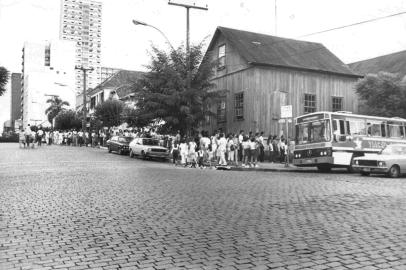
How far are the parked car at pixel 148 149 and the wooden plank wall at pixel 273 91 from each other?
18.0ft

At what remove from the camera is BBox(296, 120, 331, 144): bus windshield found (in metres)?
20.5

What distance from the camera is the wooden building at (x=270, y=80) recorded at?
2898 cm

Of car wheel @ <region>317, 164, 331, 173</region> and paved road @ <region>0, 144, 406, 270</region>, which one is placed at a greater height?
car wheel @ <region>317, 164, 331, 173</region>

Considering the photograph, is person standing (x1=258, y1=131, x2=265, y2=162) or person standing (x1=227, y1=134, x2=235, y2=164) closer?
person standing (x1=227, y1=134, x2=235, y2=164)

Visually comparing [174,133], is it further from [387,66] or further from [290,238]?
[387,66]

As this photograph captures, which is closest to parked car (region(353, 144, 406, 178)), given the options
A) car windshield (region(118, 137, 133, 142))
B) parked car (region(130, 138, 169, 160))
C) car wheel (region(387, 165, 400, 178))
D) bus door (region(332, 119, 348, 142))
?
car wheel (region(387, 165, 400, 178))

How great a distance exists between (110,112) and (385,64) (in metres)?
28.9

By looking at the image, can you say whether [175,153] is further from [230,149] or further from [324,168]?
[324,168]

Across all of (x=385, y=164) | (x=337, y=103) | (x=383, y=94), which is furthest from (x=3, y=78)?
(x=383, y=94)

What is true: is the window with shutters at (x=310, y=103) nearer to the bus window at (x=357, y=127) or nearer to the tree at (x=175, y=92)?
the tree at (x=175, y=92)

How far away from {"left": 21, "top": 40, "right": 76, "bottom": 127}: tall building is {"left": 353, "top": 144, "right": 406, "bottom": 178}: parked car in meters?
112

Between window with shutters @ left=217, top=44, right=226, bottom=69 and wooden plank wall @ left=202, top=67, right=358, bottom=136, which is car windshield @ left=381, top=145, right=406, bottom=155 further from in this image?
window with shutters @ left=217, top=44, right=226, bottom=69

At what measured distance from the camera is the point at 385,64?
4397 cm

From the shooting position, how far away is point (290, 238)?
20.6 ft
